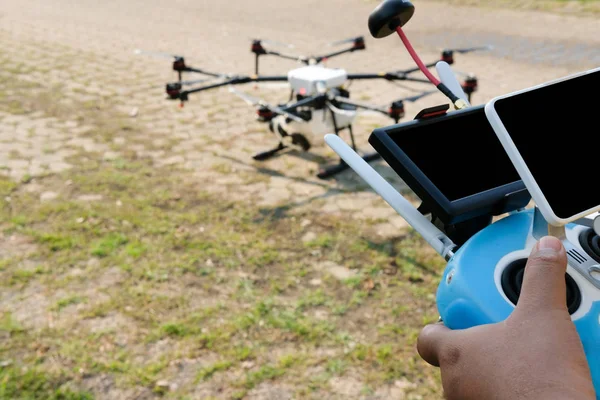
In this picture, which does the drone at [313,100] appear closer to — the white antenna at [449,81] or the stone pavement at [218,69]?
the stone pavement at [218,69]

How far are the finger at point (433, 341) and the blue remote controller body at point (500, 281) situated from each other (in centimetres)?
3

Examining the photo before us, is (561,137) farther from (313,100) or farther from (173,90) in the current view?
(173,90)

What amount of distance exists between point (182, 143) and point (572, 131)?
5.18 meters

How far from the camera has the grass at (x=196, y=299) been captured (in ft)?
9.58

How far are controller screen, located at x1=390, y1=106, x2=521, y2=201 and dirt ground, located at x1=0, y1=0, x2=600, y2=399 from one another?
1899mm

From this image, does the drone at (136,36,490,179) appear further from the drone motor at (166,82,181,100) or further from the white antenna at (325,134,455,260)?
the white antenna at (325,134,455,260)

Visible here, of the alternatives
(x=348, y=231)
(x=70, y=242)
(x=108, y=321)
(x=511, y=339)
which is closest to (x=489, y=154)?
(x=511, y=339)

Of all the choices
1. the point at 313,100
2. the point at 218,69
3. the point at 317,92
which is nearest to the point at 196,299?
the point at 313,100

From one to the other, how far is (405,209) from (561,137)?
14.5 inches

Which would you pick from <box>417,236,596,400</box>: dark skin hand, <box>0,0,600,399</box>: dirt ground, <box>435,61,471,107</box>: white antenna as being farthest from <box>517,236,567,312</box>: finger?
<box>0,0,600,399</box>: dirt ground

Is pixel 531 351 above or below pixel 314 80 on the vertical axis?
below

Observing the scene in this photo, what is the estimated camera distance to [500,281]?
40.8 inches

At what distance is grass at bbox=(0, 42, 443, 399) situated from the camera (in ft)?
9.58

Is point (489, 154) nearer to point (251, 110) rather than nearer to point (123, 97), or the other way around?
point (251, 110)
